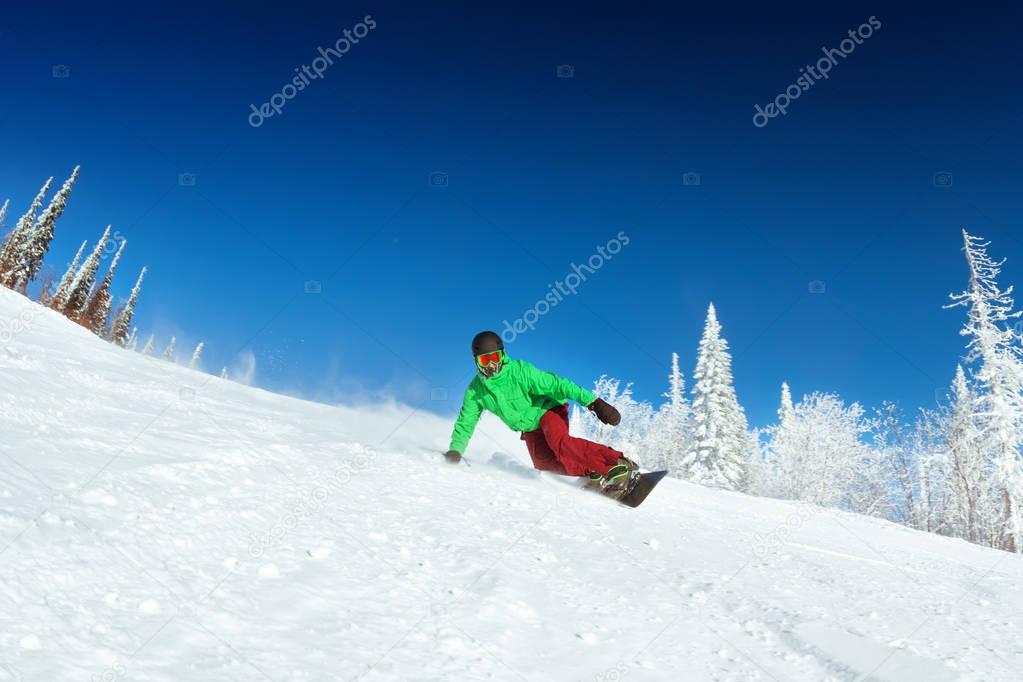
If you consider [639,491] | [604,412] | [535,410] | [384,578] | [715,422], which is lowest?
[384,578]

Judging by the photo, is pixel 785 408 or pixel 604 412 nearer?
pixel 604 412

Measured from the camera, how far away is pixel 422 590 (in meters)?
2.81

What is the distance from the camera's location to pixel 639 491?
5.91 m

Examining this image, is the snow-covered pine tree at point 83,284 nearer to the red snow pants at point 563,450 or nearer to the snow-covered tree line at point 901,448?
the snow-covered tree line at point 901,448

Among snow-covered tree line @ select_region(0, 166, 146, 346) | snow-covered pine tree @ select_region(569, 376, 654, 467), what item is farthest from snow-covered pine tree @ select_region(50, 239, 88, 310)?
snow-covered pine tree @ select_region(569, 376, 654, 467)

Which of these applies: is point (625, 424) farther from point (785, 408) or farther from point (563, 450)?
point (563, 450)

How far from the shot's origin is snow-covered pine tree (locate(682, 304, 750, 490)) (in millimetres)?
30828

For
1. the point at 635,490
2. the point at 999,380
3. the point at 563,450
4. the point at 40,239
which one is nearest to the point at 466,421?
the point at 563,450

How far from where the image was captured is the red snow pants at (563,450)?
6242mm

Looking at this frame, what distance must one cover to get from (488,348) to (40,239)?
61.0 meters

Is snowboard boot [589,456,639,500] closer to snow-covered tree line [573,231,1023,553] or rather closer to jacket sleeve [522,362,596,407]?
jacket sleeve [522,362,596,407]

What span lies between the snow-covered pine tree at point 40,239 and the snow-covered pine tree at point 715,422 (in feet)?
182

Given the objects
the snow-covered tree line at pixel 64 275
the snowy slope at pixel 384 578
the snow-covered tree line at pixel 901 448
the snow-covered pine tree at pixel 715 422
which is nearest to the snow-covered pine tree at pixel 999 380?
the snow-covered tree line at pixel 901 448

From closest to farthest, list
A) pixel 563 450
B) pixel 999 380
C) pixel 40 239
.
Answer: pixel 563 450 < pixel 999 380 < pixel 40 239
